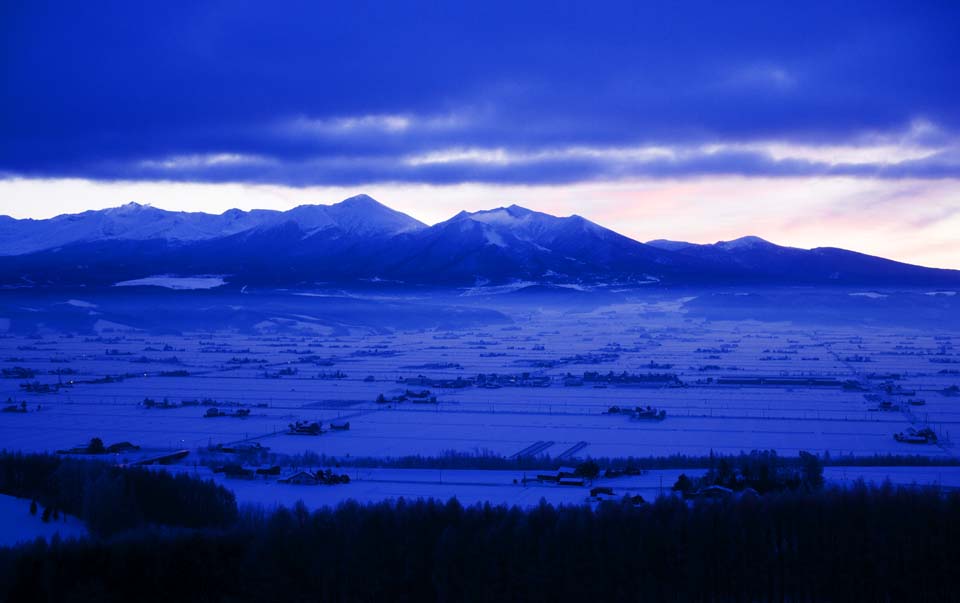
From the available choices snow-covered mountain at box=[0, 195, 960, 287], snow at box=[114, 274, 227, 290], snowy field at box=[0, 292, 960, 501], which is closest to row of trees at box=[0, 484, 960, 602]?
snowy field at box=[0, 292, 960, 501]

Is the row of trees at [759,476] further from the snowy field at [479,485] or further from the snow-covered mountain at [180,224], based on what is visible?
the snow-covered mountain at [180,224]

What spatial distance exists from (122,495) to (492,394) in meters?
14.9

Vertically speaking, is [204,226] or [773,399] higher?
[204,226]

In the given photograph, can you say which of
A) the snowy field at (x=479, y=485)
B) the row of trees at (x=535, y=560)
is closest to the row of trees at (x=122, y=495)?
the snowy field at (x=479, y=485)

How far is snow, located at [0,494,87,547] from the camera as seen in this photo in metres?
11.0

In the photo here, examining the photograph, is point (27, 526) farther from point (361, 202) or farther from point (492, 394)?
point (361, 202)

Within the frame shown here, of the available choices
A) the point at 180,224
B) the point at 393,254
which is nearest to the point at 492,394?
the point at 393,254

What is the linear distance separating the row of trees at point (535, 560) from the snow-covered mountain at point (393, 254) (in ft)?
291

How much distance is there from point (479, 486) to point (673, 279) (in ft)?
297

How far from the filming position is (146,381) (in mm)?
29844

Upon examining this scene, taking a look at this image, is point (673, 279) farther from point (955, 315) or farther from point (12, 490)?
point (12, 490)

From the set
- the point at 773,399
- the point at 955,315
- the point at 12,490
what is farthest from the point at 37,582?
the point at 955,315

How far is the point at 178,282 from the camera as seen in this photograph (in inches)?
3834

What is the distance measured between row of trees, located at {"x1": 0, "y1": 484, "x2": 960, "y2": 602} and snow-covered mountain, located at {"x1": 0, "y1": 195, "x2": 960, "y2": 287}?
88.7 meters
